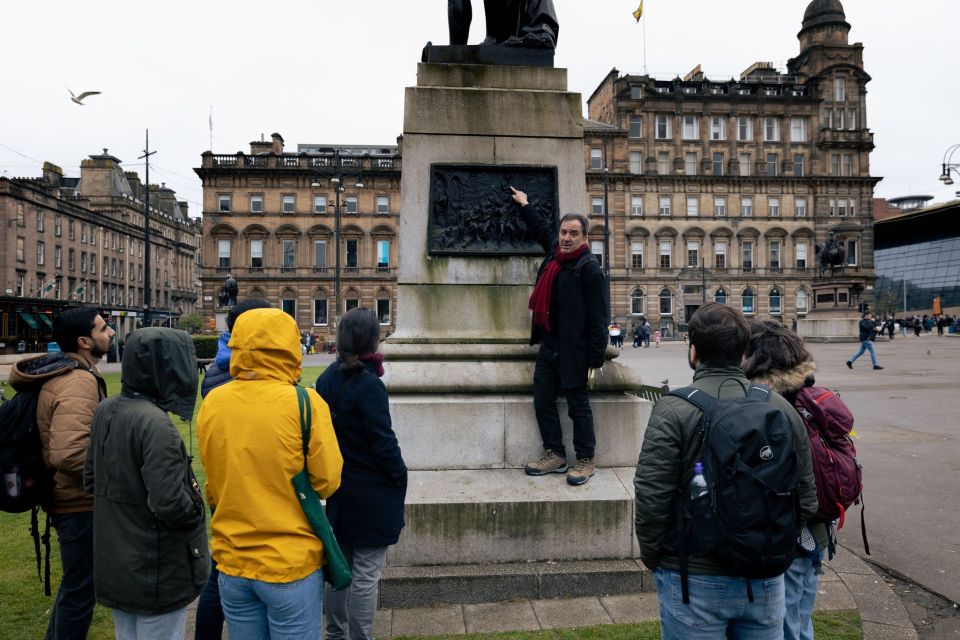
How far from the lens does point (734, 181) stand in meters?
65.2

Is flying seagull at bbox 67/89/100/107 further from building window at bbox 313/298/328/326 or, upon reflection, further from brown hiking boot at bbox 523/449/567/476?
building window at bbox 313/298/328/326

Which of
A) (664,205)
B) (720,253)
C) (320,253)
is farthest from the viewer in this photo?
(720,253)

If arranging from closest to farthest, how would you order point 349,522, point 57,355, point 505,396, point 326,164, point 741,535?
point 741,535
point 349,522
point 57,355
point 505,396
point 326,164

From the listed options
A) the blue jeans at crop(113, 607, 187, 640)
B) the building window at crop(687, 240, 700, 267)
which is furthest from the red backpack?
the building window at crop(687, 240, 700, 267)

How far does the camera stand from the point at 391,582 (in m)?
4.11

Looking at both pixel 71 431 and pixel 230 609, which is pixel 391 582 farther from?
pixel 71 431

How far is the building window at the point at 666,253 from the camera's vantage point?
2544 inches

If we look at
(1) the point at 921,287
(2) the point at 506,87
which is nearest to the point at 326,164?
(2) the point at 506,87

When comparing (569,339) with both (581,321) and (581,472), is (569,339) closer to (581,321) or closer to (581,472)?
(581,321)

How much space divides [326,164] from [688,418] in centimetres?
6010

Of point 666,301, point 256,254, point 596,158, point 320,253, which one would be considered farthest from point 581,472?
point 666,301

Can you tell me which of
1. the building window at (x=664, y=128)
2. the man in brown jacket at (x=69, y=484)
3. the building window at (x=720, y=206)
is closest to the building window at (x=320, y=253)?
the building window at (x=664, y=128)

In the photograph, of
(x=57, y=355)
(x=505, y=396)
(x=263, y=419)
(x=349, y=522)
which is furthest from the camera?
(x=505, y=396)

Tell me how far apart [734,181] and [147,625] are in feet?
230
